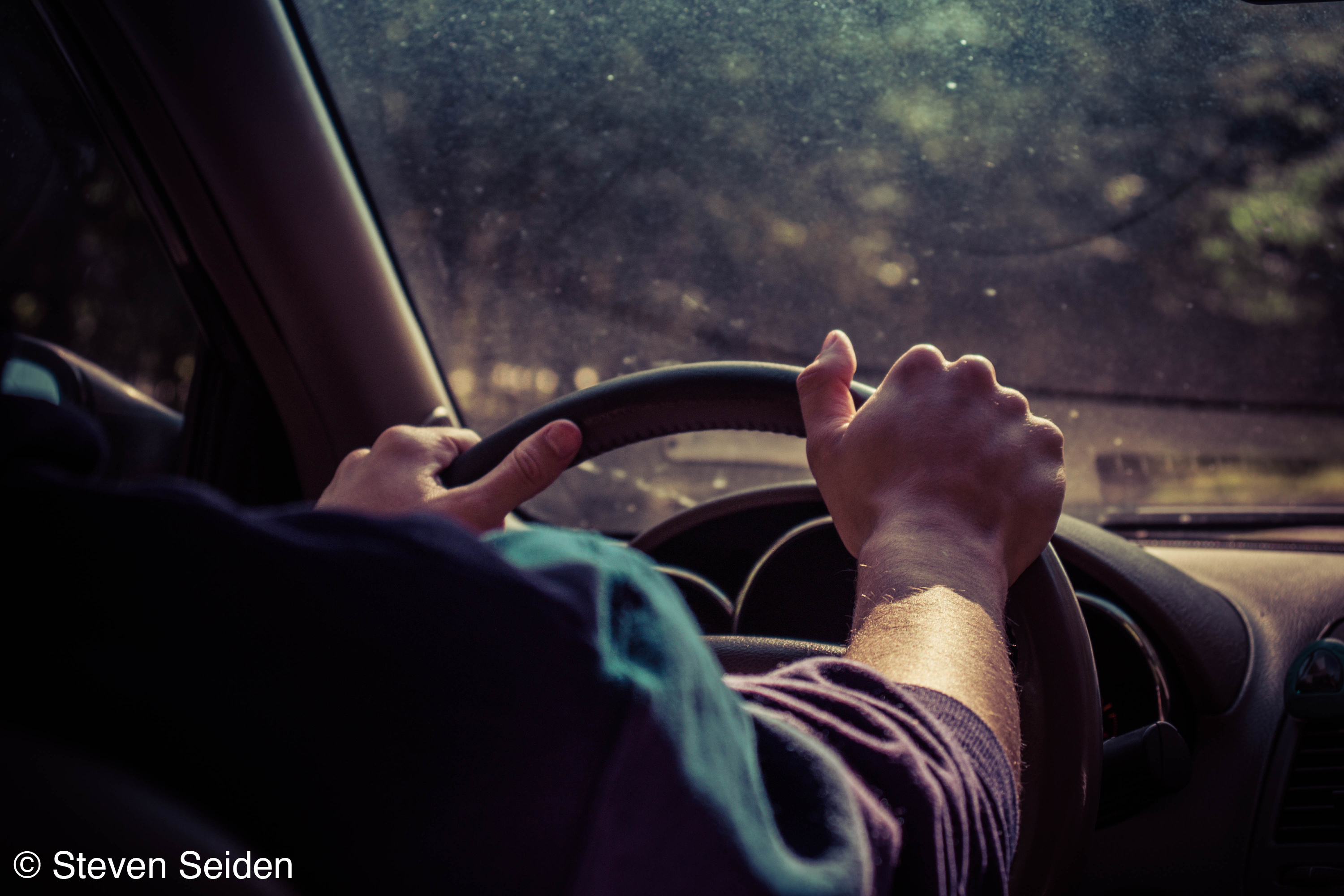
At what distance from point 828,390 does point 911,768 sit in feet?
1.84

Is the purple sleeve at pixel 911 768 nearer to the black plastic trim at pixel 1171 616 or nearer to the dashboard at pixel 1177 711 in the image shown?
the dashboard at pixel 1177 711

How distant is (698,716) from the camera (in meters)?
0.43

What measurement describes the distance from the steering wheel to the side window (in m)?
1.27

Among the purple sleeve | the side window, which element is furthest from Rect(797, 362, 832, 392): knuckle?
the side window

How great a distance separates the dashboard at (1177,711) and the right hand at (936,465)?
304 millimetres

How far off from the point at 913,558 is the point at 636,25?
146 cm

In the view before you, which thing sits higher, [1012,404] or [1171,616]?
[1012,404]

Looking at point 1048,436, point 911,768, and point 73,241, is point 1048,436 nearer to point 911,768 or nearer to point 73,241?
point 911,768

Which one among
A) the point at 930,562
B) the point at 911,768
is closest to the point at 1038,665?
the point at 930,562

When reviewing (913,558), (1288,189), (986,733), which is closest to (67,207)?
(913,558)

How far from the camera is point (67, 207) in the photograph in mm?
1721

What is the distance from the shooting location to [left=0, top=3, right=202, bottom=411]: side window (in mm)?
1624

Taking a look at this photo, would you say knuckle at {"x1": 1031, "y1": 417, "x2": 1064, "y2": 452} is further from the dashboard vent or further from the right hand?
the dashboard vent

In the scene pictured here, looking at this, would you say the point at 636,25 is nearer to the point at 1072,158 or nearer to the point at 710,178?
the point at 710,178
